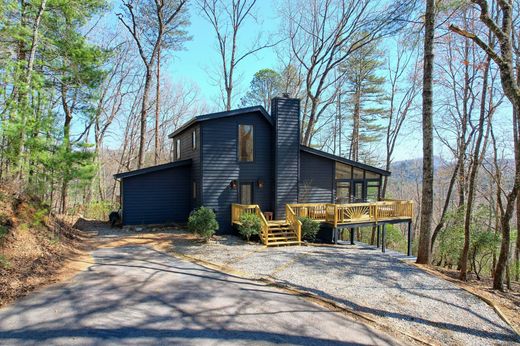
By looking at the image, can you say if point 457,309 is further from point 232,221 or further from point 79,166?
point 79,166

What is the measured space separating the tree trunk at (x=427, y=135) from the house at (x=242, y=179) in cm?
350

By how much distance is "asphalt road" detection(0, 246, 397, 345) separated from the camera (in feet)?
13.1

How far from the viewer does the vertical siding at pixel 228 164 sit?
471 inches

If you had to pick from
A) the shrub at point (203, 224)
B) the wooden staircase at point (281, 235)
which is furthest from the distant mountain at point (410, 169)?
the shrub at point (203, 224)

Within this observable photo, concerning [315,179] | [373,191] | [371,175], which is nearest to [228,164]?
[315,179]

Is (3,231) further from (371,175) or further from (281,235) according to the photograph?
(371,175)

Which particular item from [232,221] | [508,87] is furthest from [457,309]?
[232,221]

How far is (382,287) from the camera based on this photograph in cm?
634

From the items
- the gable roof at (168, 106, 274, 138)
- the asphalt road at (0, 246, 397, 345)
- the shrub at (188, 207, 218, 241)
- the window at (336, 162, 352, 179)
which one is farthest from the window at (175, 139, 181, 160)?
the asphalt road at (0, 246, 397, 345)

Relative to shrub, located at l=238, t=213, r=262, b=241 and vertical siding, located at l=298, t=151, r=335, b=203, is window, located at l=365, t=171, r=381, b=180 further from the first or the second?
shrub, located at l=238, t=213, r=262, b=241

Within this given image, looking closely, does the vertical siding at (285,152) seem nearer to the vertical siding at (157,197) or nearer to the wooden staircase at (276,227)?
the wooden staircase at (276,227)

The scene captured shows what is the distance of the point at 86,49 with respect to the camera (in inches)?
386

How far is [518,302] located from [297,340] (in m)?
5.70

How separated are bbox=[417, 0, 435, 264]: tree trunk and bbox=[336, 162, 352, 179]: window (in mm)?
6021
